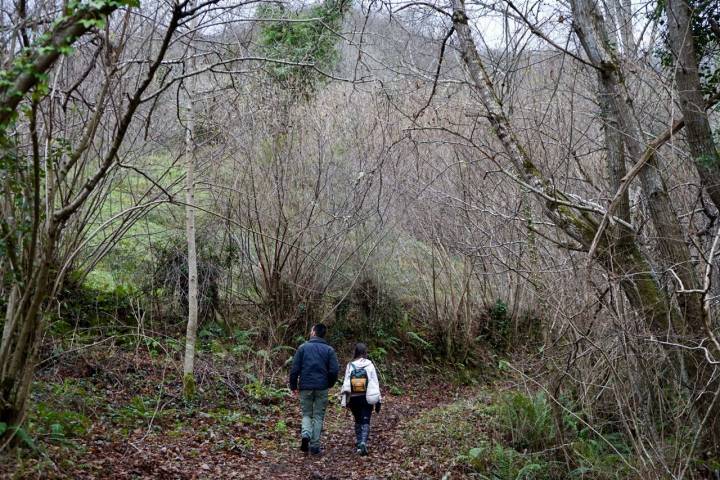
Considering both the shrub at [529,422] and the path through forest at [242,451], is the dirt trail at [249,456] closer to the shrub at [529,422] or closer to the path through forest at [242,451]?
the path through forest at [242,451]

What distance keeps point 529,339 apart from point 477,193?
366 centimetres

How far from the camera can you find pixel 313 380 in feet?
27.6

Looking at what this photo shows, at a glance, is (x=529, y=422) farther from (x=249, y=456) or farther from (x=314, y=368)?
(x=249, y=456)

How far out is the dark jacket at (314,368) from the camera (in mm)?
8430

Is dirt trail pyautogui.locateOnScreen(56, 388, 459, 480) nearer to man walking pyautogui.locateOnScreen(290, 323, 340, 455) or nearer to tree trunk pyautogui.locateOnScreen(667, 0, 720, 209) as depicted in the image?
man walking pyautogui.locateOnScreen(290, 323, 340, 455)

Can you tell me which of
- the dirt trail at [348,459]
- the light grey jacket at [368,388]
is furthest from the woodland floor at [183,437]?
the light grey jacket at [368,388]

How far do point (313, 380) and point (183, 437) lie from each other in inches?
73.2

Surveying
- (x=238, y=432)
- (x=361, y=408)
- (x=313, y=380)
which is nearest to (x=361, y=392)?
(x=361, y=408)

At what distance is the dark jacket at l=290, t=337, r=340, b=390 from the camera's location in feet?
27.7

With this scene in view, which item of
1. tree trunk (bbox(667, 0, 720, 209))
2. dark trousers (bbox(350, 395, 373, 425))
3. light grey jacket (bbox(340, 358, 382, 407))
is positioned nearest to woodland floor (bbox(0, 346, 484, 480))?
dark trousers (bbox(350, 395, 373, 425))

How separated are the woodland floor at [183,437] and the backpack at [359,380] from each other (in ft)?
3.09

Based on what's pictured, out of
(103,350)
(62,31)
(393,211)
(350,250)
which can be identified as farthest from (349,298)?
(62,31)

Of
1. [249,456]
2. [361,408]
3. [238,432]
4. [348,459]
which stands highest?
[361,408]

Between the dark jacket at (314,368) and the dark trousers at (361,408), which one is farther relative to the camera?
the dark trousers at (361,408)
